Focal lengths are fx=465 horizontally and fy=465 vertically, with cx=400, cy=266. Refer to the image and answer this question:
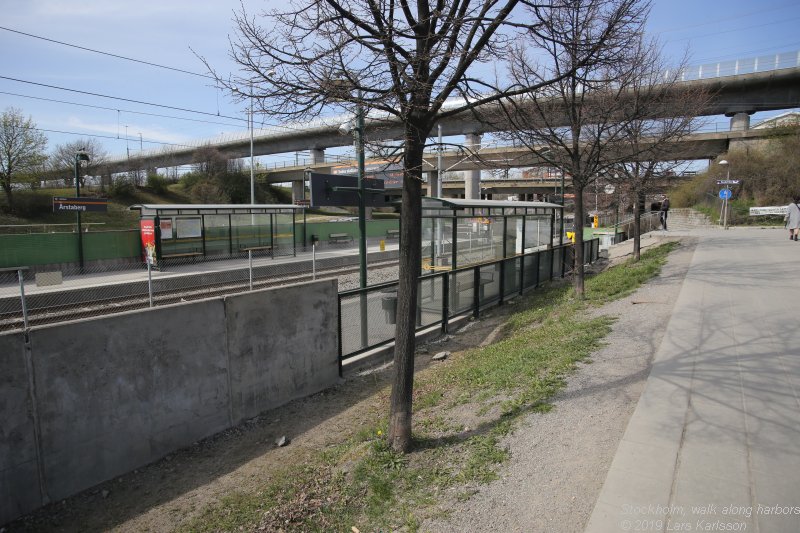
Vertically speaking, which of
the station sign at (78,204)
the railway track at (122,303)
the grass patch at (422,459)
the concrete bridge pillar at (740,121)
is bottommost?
the railway track at (122,303)

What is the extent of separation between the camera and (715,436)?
3.68m

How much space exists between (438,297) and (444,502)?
6347 millimetres

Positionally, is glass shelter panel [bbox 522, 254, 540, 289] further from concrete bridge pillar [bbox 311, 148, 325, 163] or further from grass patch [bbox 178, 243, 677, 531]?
concrete bridge pillar [bbox 311, 148, 325, 163]

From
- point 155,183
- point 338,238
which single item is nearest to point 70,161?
point 155,183

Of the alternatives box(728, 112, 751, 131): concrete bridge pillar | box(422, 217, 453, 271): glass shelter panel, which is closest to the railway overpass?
box(728, 112, 751, 131): concrete bridge pillar

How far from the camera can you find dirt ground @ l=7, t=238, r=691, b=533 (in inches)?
124

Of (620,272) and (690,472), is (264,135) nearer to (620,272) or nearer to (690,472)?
(620,272)

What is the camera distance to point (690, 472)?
3.25 m

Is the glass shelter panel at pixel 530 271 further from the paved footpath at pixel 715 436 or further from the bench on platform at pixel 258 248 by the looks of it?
the bench on platform at pixel 258 248

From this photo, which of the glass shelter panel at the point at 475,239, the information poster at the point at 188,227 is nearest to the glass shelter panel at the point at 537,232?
the glass shelter panel at the point at 475,239

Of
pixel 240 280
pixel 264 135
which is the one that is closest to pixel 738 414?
pixel 240 280

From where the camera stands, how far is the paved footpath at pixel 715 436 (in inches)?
112

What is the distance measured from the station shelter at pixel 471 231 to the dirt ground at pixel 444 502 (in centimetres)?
559

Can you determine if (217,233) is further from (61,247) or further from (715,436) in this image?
(715,436)
